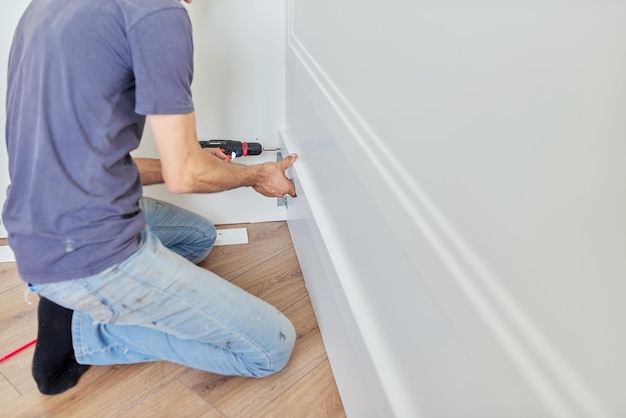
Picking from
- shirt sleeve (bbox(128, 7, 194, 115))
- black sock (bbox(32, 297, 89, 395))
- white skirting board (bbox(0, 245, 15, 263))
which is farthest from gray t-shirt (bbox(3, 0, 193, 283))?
white skirting board (bbox(0, 245, 15, 263))

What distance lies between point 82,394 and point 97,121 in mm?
689

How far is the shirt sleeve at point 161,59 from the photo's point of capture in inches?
30.6

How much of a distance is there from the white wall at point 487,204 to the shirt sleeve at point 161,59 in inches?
11.1

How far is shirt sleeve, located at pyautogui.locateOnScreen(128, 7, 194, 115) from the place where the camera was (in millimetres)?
776

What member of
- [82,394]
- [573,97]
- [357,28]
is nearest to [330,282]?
[357,28]

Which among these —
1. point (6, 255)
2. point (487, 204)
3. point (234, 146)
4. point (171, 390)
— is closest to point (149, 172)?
point (234, 146)

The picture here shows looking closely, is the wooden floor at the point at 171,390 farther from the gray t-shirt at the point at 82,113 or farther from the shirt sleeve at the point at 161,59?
the shirt sleeve at the point at 161,59

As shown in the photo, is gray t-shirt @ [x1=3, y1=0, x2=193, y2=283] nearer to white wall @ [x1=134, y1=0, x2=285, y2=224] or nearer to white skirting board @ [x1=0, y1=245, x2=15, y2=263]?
white wall @ [x1=134, y1=0, x2=285, y2=224]

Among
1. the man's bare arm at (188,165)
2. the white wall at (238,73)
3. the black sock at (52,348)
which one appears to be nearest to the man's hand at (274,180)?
the man's bare arm at (188,165)

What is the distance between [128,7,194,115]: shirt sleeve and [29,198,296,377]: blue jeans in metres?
0.29

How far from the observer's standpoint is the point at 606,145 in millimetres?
305

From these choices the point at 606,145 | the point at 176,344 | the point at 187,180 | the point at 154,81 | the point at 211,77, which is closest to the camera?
the point at 606,145

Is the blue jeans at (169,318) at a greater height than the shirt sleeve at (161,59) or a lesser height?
lesser

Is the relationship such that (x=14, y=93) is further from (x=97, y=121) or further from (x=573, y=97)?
(x=573, y=97)
